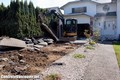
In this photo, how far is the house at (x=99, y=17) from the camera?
29.8m

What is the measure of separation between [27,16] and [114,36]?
592 inches

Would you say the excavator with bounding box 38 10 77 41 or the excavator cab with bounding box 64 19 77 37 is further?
the excavator cab with bounding box 64 19 77 37

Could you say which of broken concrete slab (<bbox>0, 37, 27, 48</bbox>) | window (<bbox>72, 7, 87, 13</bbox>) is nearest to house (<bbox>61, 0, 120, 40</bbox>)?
window (<bbox>72, 7, 87, 13</bbox>)

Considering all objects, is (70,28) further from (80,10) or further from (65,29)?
(80,10)

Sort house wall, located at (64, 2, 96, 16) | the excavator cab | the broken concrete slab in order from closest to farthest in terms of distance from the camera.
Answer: the broken concrete slab < the excavator cab < house wall, located at (64, 2, 96, 16)

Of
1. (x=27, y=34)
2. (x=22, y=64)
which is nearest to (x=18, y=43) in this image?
(x=22, y=64)

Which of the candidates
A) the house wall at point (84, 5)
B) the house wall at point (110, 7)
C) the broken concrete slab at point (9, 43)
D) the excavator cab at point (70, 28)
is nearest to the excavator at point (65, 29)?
the excavator cab at point (70, 28)

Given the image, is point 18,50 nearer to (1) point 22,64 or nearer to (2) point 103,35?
(1) point 22,64

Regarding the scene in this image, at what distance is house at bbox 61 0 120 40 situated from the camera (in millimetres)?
29766

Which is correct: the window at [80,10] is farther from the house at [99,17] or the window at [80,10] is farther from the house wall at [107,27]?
the house wall at [107,27]

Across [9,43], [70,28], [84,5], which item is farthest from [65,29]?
[9,43]

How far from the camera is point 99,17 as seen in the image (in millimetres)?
30234

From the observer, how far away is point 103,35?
30500 millimetres

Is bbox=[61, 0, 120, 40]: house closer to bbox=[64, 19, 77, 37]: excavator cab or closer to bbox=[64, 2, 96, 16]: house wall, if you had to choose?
bbox=[64, 2, 96, 16]: house wall
